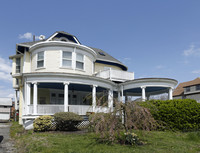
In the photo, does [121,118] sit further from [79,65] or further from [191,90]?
[191,90]

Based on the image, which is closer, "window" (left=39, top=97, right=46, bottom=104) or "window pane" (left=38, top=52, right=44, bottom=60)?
"window pane" (left=38, top=52, right=44, bottom=60)

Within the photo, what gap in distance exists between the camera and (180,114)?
12.7 m

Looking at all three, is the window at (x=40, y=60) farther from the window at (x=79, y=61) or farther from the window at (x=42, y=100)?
the window at (x=42, y=100)

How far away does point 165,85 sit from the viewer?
56.9 ft

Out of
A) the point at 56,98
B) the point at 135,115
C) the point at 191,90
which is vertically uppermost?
the point at 191,90

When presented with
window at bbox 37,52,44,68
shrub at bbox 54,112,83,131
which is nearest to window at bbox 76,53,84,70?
window at bbox 37,52,44,68

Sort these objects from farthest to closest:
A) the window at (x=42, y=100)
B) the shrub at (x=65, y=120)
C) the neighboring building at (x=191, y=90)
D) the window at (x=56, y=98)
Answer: the neighboring building at (x=191, y=90)
the window at (x=56, y=98)
the window at (x=42, y=100)
the shrub at (x=65, y=120)

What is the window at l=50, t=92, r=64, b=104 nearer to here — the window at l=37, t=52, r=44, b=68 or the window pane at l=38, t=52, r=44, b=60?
the window at l=37, t=52, r=44, b=68

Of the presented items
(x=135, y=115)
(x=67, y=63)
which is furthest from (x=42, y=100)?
(x=135, y=115)

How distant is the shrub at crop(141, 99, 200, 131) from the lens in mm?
12617

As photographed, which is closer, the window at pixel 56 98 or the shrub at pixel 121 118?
the shrub at pixel 121 118

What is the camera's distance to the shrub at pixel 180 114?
12617mm

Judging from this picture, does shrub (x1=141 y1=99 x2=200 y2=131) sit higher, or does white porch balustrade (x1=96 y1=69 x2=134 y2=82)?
white porch balustrade (x1=96 y1=69 x2=134 y2=82)

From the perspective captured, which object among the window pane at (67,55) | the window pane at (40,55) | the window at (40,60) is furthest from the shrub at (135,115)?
the window pane at (40,55)
